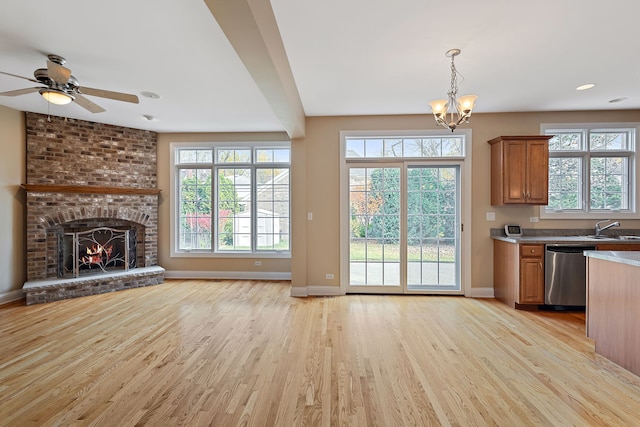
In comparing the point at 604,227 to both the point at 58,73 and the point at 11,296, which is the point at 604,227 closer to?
the point at 58,73

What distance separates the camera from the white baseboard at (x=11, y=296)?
Result: 13.2 feet

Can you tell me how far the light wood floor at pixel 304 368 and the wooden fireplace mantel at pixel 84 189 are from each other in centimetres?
168

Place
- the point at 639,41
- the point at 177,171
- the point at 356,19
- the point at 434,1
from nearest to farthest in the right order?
the point at 434,1
the point at 356,19
the point at 639,41
the point at 177,171

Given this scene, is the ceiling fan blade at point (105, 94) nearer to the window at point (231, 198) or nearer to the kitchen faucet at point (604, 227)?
the window at point (231, 198)

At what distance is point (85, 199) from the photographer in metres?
4.71

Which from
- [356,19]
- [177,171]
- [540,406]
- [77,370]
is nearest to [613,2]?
[356,19]

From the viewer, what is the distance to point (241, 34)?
184cm

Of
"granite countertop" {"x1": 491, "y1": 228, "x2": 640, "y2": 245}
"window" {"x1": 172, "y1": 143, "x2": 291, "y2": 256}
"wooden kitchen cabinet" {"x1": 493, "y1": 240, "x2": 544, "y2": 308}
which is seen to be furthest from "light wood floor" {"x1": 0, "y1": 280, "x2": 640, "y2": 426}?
"window" {"x1": 172, "y1": 143, "x2": 291, "y2": 256}

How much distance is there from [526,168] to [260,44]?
3.87 meters

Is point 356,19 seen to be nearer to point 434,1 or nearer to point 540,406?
point 434,1

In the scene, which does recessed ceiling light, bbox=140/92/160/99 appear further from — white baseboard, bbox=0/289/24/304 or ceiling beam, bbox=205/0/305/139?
white baseboard, bbox=0/289/24/304

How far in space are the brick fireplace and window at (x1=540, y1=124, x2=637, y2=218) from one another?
6527 mm

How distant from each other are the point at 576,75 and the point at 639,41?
629 millimetres

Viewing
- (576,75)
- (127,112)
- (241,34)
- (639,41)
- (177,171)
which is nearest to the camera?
(241,34)
